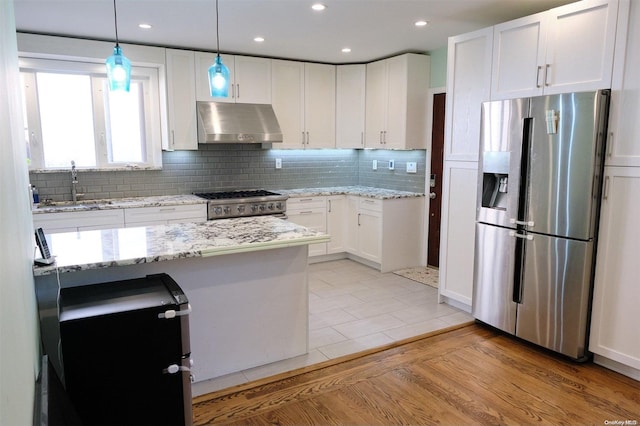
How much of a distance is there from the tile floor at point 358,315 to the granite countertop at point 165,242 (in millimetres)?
857

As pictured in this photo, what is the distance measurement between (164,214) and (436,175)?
9.79ft

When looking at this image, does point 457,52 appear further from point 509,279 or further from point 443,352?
point 443,352

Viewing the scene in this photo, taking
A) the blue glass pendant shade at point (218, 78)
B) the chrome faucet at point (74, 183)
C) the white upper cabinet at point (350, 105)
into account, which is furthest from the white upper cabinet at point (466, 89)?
the chrome faucet at point (74, 183)

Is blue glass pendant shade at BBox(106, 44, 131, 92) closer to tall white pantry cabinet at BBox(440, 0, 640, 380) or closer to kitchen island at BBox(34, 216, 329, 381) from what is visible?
kitchen island at BBox(34, 216, 329, 381)

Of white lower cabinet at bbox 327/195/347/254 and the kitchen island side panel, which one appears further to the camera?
white lower cabinet at bbox 327/195/347/254

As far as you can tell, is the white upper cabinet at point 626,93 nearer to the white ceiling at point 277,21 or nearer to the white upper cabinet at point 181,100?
the white ceiling at point 277,21

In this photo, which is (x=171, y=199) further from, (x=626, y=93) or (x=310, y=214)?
(x=626, y=93)

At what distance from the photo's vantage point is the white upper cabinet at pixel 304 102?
5.20 m

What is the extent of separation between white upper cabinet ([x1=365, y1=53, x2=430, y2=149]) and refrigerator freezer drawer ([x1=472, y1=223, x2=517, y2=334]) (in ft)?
6.10

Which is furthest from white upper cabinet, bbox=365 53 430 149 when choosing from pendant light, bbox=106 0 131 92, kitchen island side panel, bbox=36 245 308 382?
pendant light, bbox=106 0 131 92

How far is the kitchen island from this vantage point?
222cm

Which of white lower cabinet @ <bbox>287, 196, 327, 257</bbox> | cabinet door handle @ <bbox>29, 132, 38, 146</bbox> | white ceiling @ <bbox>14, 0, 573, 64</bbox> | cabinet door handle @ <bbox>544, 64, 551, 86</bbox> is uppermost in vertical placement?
white ceiling @ <bbox>14, 0, 573, 64</bbox>

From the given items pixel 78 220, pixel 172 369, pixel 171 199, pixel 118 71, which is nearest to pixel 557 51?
pixel 118 71

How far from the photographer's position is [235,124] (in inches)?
186
